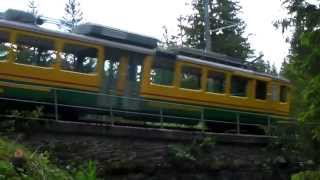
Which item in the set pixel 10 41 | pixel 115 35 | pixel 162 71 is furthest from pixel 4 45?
pixel 162 71

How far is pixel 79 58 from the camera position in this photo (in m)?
15.9

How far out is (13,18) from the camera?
15.4 metres

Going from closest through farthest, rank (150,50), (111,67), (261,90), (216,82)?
(111,67)
(150,50)
(216,82)
(261,90)

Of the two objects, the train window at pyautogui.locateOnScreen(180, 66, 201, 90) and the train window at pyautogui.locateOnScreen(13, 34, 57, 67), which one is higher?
the train window at pyautogui.locateOnScreen(13, 34, 57, 67)

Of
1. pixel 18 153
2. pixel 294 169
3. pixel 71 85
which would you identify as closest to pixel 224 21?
pixel 294 169

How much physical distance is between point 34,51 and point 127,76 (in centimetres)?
281

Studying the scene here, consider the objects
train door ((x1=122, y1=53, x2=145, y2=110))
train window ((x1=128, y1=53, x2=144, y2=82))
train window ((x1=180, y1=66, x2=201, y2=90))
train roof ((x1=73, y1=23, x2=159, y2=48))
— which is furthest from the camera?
train window ((x1=180, y1=66, x2=201, y2=90))

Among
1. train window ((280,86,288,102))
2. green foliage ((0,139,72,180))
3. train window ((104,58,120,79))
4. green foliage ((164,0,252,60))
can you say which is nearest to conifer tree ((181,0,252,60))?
green foliage ((164,0,252,60))

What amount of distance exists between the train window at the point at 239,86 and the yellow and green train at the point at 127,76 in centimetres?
3

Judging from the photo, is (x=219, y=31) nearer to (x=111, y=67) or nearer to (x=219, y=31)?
(x=219, y=31)

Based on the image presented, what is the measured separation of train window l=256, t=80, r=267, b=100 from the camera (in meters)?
20.4

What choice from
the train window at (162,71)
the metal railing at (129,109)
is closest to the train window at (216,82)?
the metal railing at (129,109)

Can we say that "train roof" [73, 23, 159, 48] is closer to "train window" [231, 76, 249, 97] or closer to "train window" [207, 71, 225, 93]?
"train window" [207, 71, 225, 93]

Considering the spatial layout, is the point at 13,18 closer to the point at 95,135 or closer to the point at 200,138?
the point at 95,135
